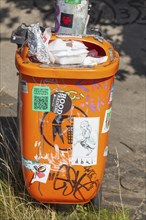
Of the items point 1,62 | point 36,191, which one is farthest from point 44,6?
point 36,191

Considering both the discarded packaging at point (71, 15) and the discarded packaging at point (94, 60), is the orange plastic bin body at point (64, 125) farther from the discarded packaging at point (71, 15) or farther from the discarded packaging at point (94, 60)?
the discarded packaging at point (71, 15)

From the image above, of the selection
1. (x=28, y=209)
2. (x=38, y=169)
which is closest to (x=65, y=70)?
(x=38, y=169)

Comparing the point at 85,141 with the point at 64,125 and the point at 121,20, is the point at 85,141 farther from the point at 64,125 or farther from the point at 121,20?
the point at 121,20

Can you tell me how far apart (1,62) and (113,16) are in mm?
2391

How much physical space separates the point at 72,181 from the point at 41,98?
621mm

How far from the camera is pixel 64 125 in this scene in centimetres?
372

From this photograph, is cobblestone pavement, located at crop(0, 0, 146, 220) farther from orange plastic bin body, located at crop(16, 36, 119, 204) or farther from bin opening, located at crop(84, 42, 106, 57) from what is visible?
bin opening, located at crop(84, 42, 106, 57)

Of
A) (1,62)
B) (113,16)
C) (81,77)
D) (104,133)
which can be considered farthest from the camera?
(113,16)

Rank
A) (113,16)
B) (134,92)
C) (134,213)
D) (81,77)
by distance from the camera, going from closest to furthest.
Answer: (81,77) → (134,213) → (134,92) → (113,16)

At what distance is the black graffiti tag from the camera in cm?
386

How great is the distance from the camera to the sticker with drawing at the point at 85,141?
147 inches

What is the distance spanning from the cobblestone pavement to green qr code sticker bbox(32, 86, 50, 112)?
31.3 inches

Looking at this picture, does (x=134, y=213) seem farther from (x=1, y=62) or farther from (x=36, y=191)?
(x=1, y=62)

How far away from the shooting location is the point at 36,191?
155 inches
